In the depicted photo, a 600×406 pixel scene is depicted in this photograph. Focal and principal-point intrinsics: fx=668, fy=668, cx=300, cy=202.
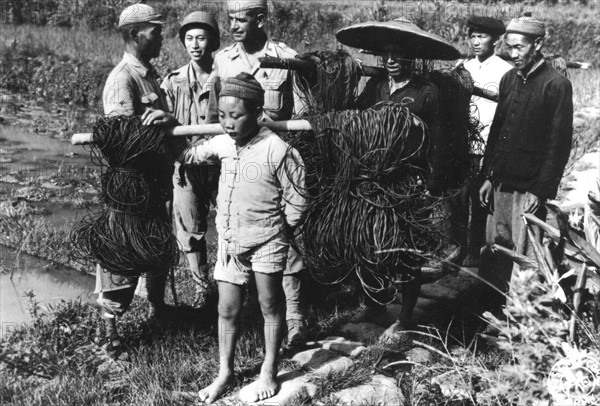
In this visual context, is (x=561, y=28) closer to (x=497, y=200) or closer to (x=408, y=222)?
(x=497, y=200)

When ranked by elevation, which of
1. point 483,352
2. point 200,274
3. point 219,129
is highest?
point 219,129

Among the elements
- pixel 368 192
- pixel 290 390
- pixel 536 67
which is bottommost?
pixel 290 390

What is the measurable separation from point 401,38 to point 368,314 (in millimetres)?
1886

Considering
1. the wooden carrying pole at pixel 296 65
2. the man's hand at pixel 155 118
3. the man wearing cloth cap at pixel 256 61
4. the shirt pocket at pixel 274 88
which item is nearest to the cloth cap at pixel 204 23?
the man wearing cloth cap at pixel 256 61

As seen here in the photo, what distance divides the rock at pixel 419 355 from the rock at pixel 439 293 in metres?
0.98

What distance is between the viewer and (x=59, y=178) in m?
8.77

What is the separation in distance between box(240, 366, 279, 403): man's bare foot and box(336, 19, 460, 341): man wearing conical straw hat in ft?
2.44

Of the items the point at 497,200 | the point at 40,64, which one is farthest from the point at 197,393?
the point at 40,64

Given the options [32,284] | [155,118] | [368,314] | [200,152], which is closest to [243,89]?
[200,152]

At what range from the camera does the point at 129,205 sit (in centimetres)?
377

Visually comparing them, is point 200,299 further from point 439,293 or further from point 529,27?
point 529,27

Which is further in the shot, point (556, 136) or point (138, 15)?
point (556, 136)

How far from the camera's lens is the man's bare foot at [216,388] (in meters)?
3.42

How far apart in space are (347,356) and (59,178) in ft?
19.7
